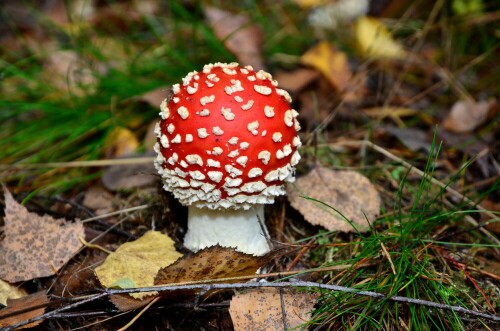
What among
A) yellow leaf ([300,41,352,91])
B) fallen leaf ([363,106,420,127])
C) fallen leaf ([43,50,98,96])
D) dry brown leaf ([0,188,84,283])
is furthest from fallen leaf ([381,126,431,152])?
fallen leaf ([43,50,98,96])

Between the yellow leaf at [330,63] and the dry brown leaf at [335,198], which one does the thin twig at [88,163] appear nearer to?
the dry brown leaf at [335,198]

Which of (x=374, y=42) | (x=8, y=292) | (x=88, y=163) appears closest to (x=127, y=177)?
(x=88, y=163)

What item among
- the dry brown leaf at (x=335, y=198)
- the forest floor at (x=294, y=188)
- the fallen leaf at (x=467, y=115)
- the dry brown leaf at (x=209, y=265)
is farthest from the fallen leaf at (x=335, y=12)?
the dry brown leaf at (x=209, y=265)

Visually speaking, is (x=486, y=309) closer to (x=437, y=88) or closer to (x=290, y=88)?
(x=290, y=88)

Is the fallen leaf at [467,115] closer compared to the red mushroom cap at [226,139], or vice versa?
the red mushroom cap at [226,139]

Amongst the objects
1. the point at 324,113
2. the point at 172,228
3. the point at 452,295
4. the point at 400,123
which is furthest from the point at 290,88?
the point at 452,295

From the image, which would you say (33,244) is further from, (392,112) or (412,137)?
(392,112)
